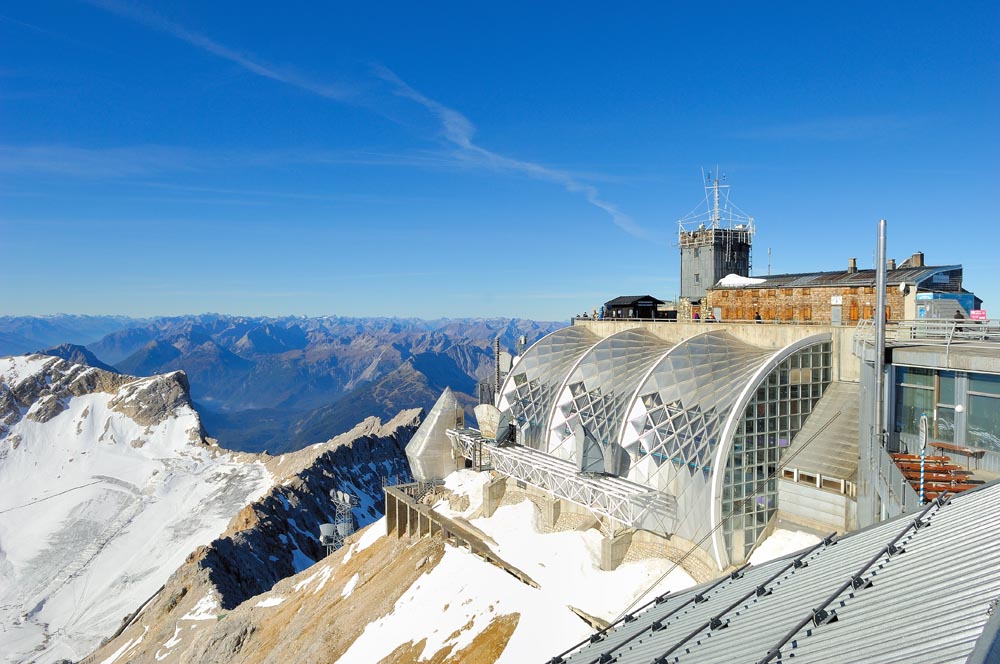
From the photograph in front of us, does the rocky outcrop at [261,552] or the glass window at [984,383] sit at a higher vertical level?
the glass window at [984,383]

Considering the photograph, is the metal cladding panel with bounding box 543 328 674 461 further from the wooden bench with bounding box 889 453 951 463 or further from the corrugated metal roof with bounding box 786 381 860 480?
the wooden bench with bounding box 889 453 951 463

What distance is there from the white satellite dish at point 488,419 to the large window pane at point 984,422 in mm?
36241

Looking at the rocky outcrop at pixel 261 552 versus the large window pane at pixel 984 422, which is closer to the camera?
the large window pane at pixel 984 422

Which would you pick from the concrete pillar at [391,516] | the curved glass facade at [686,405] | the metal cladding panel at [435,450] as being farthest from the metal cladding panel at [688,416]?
the concrete pillar at [391,516]

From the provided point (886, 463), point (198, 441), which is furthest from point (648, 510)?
point (198, 441)

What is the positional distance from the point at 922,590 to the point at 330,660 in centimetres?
3803

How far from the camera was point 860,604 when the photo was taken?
11047mm

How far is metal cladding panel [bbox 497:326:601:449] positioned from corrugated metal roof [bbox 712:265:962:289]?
1517 centimetres

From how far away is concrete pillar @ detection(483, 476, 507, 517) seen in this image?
4697 centimetres

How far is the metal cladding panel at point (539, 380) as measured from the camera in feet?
158

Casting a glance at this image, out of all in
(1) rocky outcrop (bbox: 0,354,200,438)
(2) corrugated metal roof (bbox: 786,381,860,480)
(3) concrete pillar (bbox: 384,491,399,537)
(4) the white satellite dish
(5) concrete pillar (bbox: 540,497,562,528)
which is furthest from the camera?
(1) rocky outcrop (bbox: 0,354,200,438)

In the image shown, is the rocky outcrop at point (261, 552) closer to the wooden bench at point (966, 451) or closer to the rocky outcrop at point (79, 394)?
the wooden bench at point (966, 451)

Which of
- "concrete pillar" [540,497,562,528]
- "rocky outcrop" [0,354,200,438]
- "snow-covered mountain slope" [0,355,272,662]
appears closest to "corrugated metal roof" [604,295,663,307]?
"concrete pillar" [540,497,562,528]

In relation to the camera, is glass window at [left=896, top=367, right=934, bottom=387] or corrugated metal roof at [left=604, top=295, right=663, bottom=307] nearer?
glass window at [left=896, top=367, right=934, bottom=387]
